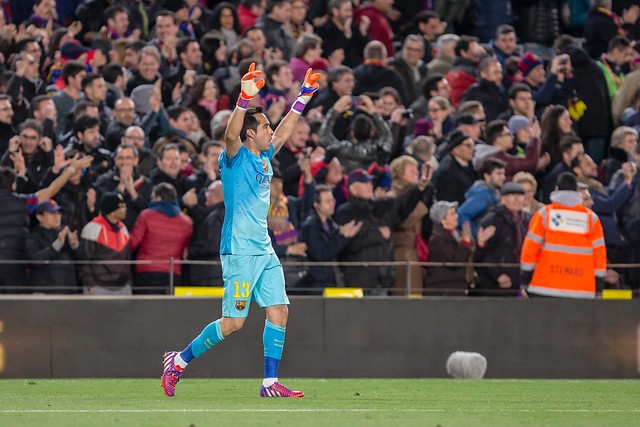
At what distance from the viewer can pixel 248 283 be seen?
38.1 feet

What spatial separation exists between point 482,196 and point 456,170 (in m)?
0.77

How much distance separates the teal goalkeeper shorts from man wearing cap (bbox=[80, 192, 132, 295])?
395 cm

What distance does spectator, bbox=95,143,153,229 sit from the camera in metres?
16.1

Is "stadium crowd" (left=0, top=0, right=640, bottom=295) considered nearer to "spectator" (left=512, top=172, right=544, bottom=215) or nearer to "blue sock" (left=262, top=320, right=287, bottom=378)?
"spectator" (left=512, top=172, right=544, bottom=215)

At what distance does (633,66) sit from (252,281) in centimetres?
1189

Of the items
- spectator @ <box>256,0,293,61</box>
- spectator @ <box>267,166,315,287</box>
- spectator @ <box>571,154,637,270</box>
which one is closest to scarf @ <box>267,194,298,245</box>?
spectator @ <box>267,166,315,287</box>

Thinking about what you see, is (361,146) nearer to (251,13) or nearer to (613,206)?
(613,206)

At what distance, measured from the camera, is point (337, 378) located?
15.8m

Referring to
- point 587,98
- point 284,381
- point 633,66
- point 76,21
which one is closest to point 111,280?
point 284,381

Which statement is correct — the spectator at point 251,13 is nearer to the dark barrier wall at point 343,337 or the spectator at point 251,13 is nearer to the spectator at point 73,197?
the spectator at point 73,197

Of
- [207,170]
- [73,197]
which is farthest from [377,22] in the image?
[73,197]

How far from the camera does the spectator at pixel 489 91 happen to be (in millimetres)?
20422

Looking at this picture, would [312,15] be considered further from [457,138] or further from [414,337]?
[414,337]

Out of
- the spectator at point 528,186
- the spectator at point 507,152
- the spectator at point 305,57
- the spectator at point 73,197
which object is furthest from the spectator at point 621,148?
the spectator at point 73,197
